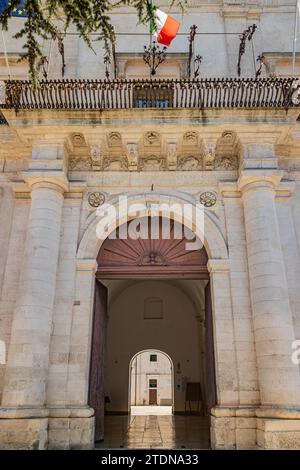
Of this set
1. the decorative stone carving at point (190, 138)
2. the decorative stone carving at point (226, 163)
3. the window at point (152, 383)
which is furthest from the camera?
the window at point (152, 383)

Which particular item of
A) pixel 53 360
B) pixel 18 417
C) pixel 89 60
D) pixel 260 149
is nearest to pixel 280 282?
pixel 260 149

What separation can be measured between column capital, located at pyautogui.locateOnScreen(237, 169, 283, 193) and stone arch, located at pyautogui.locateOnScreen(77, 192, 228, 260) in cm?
96

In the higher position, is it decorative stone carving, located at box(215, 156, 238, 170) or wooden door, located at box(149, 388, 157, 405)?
decorative stone carving, located at box(215, 156, 238, 170)

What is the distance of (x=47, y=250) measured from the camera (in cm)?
671

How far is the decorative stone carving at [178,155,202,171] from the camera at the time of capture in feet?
25.7

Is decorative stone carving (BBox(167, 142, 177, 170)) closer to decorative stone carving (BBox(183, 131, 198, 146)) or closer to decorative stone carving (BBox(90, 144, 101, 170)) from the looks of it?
decorative stone carving (BBox(183, 131, 198, 146))

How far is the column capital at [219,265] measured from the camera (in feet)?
22.9

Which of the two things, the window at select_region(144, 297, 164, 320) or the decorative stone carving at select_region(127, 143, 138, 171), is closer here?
the decorative stone carving at select_region(127, 143, 138, 171)

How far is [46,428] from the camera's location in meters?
5.86

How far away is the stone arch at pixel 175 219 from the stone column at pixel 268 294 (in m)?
0.57

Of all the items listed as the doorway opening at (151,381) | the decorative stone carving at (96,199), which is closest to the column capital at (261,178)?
the decorative stone carving at (96,199)

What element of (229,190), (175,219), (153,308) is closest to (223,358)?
(175,219)

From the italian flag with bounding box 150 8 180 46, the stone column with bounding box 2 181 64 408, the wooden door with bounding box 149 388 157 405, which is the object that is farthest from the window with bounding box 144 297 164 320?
the wooden door with bounding box 149 388 157 405

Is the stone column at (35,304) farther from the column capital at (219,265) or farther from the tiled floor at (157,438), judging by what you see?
the column capital at (219,265)
